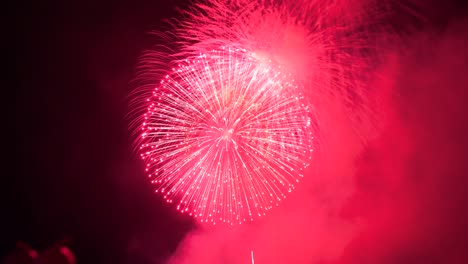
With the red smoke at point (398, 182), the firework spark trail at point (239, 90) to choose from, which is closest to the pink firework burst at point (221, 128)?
the firework spark trail at point (239, 90)

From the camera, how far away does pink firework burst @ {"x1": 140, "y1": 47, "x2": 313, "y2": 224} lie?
24.7 feet

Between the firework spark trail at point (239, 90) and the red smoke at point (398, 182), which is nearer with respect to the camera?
the firework spark trail at point (239, 90)

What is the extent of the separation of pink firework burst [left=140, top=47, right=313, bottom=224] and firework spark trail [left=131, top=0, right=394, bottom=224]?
0.05ft

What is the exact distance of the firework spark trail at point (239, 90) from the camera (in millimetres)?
7246

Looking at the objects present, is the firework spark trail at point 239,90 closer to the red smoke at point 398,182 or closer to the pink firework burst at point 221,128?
the pink firework burst at point 221,128

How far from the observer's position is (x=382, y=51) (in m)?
7.86

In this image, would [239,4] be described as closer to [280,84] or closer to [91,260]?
[280,84]

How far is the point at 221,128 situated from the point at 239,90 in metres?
0.73

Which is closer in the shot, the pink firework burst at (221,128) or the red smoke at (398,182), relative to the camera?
the pink firework burst at (221,128)

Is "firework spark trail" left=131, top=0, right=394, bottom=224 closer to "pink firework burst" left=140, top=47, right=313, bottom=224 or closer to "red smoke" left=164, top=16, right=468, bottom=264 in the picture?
"pink firework burst" left=140, top=47, right=313, bottom=224

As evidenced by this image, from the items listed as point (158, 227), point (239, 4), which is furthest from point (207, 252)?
point (239, 4)

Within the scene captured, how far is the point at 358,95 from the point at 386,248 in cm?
394

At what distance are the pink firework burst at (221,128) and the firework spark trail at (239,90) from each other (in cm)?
2

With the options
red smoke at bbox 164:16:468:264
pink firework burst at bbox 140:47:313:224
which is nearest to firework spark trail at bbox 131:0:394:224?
pink firework burst at bbox 140:47:313:224
